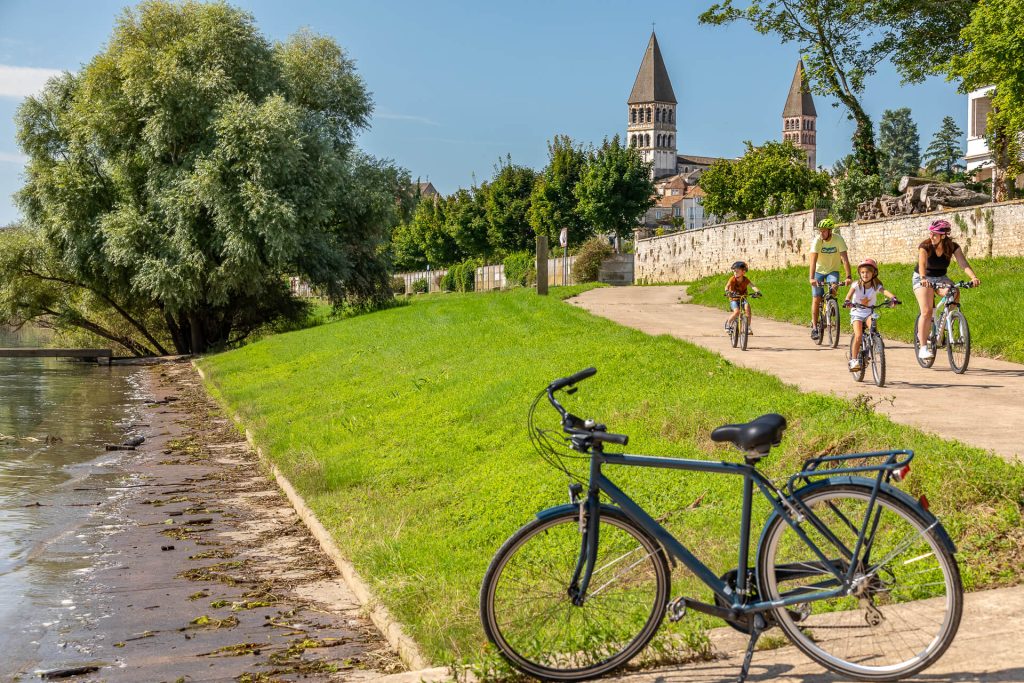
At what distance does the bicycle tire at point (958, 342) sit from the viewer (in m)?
14.0

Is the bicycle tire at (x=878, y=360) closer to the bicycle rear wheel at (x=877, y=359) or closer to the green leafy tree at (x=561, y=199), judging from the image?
the bicycle rear wheel at (x=877, y=359)

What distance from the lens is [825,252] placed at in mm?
17516

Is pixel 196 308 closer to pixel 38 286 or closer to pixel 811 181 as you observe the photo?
pixel 38 286

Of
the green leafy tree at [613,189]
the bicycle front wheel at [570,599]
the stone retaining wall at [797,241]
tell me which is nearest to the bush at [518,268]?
the stone retaining wall at [797,241]

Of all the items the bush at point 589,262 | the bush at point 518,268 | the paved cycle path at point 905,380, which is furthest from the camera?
the bush at point 518,268

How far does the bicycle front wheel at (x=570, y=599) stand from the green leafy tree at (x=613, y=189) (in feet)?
240

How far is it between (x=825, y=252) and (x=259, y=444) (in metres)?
9.26

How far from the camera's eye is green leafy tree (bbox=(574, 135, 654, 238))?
254ft

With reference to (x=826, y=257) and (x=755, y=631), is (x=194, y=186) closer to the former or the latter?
(x=826, y=257)

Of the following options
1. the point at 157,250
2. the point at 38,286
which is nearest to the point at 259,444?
the point at 157,250

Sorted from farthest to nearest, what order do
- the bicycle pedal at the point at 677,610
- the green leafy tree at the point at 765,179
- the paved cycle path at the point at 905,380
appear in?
1. the green leafy tree at the point at 765,179
2. the paved cycle path at the point at 905,380
3. the bicycle pedal at the point at 677,610

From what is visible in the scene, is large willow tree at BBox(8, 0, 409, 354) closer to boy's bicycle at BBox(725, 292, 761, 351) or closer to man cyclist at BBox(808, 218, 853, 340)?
boy's bicycle at BBox(725, 292, 761, 351)

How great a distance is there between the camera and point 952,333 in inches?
559

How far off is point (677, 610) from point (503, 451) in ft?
22.0
